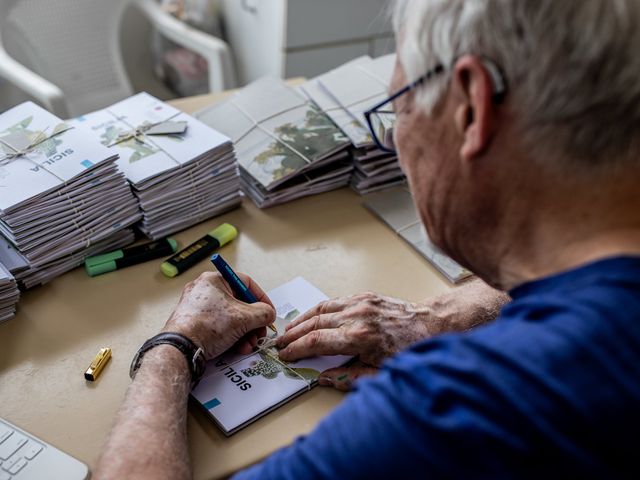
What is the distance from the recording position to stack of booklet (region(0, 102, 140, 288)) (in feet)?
3.53

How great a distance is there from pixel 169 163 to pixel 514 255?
28.6 inches

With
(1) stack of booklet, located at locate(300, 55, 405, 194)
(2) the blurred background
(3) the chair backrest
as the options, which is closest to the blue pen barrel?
(1) stack of booklet, located at locate(300, 55, 405, 194)

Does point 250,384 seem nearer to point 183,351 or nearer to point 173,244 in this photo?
point 183,351

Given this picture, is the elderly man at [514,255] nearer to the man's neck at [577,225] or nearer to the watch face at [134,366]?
the man's neck at [577,225]

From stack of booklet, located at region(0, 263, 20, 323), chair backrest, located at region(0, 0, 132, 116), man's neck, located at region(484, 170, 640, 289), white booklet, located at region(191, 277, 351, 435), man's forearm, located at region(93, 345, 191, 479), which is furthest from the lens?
chair backrest, located at region(0, 0, 132, 116)

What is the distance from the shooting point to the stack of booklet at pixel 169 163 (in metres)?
1.21

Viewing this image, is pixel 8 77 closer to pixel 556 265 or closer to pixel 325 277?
pixel 325 277

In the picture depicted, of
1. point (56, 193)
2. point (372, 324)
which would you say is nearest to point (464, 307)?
point (372, 324)

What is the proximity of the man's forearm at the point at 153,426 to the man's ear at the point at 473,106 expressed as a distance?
1.68 feet

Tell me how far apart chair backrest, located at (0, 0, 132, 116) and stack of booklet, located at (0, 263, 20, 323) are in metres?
1.43

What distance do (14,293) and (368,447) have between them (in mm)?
→ 753

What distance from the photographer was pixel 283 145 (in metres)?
1.38

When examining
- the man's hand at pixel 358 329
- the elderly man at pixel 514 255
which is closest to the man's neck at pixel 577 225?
the elderly man at pixel 514 255

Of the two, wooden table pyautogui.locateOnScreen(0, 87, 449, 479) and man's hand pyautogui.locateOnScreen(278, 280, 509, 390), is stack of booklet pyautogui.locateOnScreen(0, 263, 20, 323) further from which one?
man's hand pyautogui.locateOnScreen(278, 280, 509, 390)
